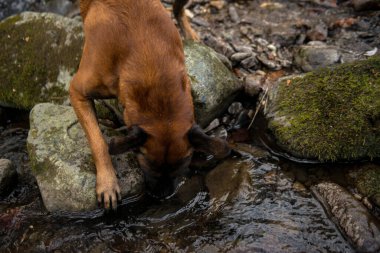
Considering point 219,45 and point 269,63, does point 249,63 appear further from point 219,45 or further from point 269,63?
point 219,45

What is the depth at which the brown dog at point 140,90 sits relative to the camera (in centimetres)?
377

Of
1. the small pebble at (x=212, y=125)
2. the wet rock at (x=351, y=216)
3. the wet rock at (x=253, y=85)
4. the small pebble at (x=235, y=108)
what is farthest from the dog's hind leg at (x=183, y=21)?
the wet rock at (x=351, y=216)

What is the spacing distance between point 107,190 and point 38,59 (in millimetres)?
2446

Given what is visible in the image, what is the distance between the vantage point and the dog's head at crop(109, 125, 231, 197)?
3708 millimetres

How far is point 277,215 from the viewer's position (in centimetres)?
451

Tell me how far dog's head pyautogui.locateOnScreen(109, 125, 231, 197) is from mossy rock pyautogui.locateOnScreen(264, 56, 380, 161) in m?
1.48

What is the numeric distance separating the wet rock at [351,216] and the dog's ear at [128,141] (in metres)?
1.91

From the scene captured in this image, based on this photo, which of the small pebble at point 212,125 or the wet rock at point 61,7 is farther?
the wet rock at point 61,7

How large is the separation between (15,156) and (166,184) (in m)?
2.09

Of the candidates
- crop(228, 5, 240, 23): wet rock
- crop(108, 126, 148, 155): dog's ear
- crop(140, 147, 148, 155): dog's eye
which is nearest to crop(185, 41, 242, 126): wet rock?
crop(140, 147, 148, 155): dog's eye

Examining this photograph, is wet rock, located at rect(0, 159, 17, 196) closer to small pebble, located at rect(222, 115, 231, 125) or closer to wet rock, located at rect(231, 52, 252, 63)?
small pebble, located at rect(222, 115, 231, 125)

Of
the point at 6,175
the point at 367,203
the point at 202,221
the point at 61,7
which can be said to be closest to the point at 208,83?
the point at 202,221

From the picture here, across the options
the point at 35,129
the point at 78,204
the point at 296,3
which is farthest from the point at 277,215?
the point at 296,3

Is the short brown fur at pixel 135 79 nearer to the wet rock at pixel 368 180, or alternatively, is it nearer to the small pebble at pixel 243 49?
the wet rock at pixel 368 180
